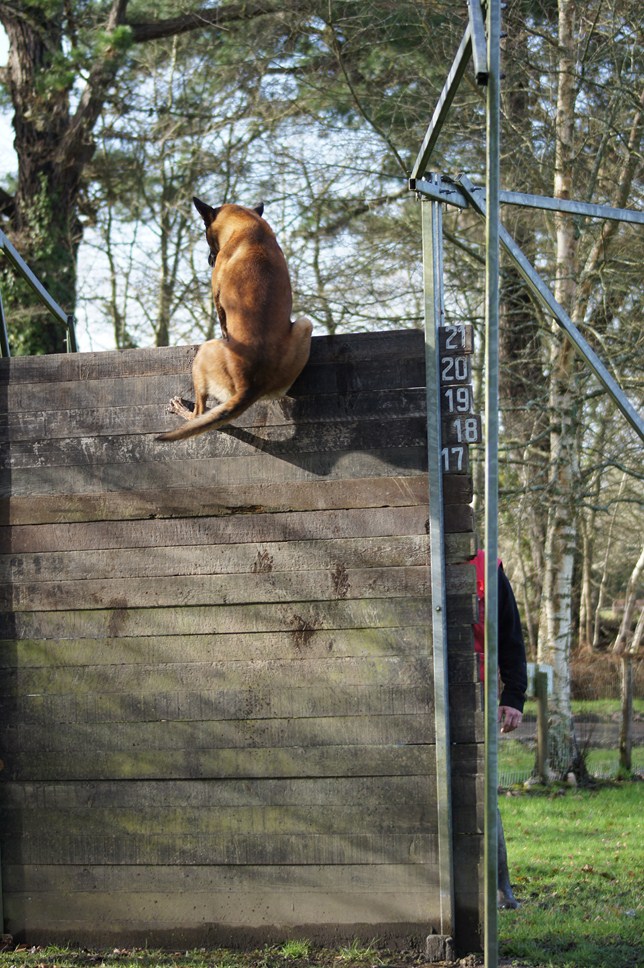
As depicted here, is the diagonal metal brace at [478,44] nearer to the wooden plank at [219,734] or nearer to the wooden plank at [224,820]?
the wooden plank at [219,734]

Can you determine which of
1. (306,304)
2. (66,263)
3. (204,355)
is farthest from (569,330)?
(66,263)

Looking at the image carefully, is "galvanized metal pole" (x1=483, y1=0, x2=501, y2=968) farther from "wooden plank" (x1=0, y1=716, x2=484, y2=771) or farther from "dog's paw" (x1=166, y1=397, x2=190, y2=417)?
"dog's paw" (x1=166, y1=397, x2=190, y2=417)

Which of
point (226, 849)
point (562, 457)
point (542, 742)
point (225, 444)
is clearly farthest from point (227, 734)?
point (542, 742)

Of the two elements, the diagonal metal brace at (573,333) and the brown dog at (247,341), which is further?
the brown dog at (247,341)

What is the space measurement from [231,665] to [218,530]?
572 millimetres

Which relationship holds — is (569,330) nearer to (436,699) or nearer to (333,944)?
(436,699)

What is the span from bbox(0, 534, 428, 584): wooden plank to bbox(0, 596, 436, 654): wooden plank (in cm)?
16

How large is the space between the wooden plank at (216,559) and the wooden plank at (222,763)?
750mm

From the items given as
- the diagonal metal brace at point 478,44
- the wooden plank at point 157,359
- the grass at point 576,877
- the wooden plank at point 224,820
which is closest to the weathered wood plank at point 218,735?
the wooden plank at point 224,820

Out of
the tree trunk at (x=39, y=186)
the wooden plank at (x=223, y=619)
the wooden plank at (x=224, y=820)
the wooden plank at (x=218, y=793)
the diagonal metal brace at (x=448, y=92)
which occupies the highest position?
the tree trunk at (x=39, y=186)

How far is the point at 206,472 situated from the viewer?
4.61m

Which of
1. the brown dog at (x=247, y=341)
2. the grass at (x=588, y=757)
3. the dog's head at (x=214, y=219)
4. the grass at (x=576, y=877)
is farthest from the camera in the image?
the grass at (x=588, y=757)

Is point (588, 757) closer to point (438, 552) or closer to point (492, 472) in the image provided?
point (438, 552)

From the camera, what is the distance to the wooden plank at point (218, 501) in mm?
4422
